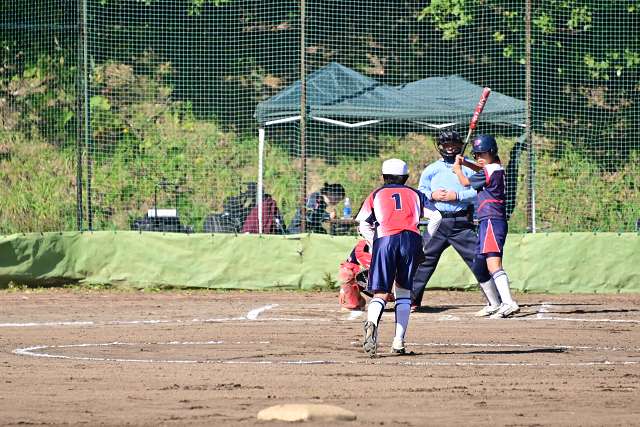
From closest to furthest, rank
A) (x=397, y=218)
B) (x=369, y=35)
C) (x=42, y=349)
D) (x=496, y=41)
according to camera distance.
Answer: (x=397, y=218), (x=42, y=349), (x=496, y=41), (x=369, y=35)

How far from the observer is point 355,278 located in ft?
33.6

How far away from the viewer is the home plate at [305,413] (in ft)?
16.1

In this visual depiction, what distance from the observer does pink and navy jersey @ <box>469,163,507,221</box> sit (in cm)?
976

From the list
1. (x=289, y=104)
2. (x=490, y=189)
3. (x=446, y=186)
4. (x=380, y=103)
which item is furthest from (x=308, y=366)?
(x=380, y=103)

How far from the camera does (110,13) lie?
15523 mm

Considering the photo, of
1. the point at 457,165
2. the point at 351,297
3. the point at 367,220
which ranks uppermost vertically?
the point at 457,165

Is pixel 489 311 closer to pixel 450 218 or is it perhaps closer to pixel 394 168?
pixel 450 218

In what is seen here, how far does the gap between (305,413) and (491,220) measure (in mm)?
5473

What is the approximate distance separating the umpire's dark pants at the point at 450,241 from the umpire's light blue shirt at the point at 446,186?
0.33 feet

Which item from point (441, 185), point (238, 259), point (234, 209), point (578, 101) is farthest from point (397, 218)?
point (578, 101)

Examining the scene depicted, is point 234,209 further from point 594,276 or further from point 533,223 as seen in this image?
point 594,276

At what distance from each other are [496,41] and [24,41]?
875 cm

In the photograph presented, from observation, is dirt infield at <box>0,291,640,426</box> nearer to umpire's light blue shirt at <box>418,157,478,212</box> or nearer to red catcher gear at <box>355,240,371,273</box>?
red catcher gear at <box>355,240,371,273</box>

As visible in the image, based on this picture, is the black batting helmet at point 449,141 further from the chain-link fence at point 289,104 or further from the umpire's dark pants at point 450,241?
the chain-link fence at point 289,104
